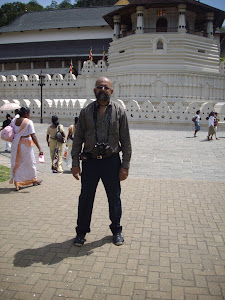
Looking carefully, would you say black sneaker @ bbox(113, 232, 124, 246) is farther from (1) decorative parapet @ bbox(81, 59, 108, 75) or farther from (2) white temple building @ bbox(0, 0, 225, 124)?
(1) decorative parapet @ bbox(81, 59, 108, 75)

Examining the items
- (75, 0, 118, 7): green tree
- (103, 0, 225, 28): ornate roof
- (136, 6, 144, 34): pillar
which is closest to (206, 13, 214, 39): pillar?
(103, 0, 225, 28): ornate roof

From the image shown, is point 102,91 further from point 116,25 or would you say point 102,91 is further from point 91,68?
point 116,25

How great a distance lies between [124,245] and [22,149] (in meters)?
3.61

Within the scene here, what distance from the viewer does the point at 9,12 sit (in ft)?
211

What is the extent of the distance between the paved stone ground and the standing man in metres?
0.44

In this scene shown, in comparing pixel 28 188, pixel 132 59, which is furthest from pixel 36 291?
pixel 132 59

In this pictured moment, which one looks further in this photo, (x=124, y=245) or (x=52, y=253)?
(x=124, y=245)

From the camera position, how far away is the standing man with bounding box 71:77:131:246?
3.95 metres

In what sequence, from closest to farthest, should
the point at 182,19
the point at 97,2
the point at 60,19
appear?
the point at 182,19 → the point at 60,19 → the point at 97,2

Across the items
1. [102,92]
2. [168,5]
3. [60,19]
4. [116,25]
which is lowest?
[102,92]

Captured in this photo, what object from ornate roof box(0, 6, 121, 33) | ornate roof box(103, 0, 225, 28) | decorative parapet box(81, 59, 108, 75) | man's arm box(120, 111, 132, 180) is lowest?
man's arm box(120, 111, 132, 180)

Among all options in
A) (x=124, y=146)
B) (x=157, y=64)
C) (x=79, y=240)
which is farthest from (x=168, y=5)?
(x=79, y=240)

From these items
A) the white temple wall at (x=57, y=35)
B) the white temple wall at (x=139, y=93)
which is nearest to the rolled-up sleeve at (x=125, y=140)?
the white temple wall at (x=139, y=93)

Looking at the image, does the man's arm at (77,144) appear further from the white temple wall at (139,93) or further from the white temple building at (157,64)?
the white temple building at (157,64)
